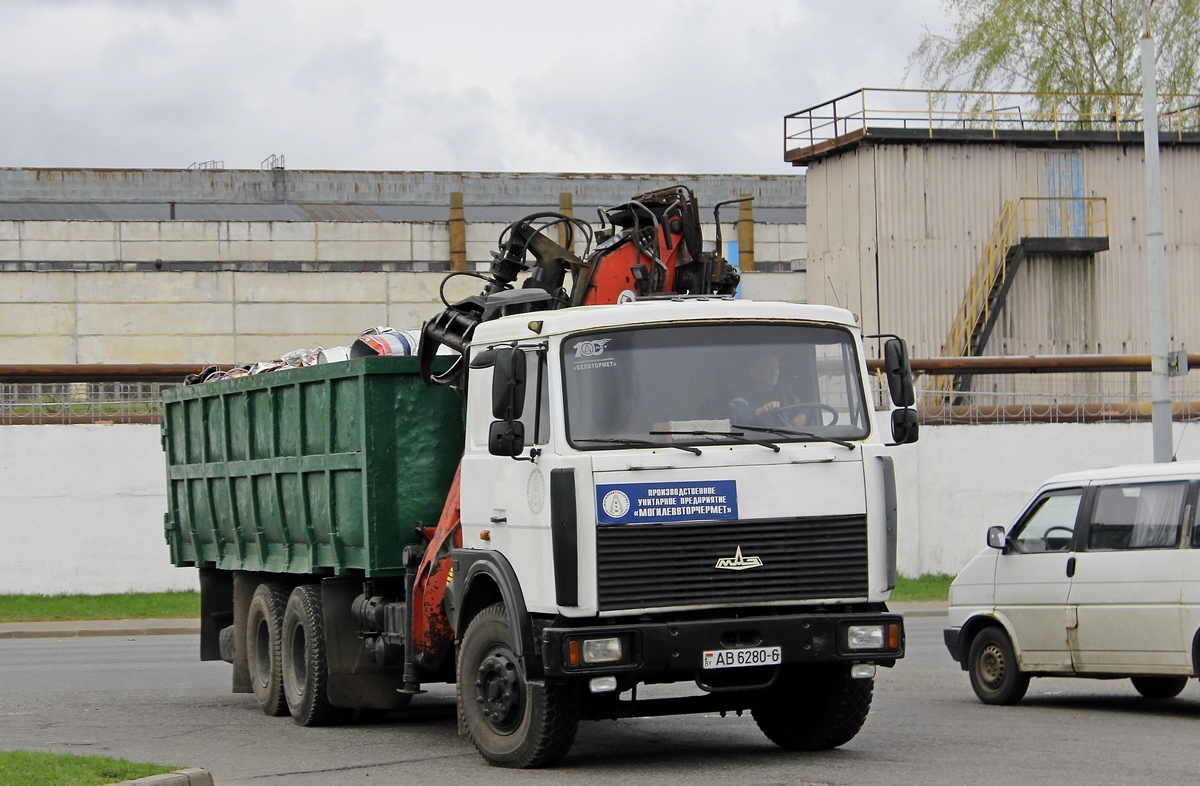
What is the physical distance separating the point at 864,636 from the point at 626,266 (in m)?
3.27

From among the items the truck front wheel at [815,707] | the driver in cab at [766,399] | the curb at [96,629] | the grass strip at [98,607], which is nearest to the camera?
the driver in cab at [766,399]

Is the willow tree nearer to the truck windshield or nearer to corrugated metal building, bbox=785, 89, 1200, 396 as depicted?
corrugated metal building, bbox=785, 89, 1200, 396

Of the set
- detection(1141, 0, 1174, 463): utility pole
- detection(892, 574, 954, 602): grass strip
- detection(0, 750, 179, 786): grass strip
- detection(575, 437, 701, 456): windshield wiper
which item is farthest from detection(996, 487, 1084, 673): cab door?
detection(892, 574, 954, 602): grass strip

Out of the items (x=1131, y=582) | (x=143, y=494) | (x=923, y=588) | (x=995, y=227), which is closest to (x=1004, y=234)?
(x=995, y=227)

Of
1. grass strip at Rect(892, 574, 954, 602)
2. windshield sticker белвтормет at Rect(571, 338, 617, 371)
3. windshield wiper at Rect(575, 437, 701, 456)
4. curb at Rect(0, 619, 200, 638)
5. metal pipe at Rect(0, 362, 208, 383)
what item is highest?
metal pipe at Rect(0, 362, 208, 383)

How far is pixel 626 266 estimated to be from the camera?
1157cm

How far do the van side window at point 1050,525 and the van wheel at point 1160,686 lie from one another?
4.05 ft

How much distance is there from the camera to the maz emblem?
9273 millimetres

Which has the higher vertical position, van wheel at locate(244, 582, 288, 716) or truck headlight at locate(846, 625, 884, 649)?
truck headlight at locate(846, 625, 884, 649)

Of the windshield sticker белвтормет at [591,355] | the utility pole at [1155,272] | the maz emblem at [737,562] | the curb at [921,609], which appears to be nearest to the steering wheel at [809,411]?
the maz emblem at [737,562]

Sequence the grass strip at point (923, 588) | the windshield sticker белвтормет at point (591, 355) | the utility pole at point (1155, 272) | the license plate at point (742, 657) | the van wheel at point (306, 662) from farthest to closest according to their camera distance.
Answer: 1. the grass strip at point (923, 588)
2. the utility pole at point (1155, 272)
3. the van wheel at point (306, 662)
4. the windshield sticker белвтормет at point (591, 355)
5. the license plate at point (742, 657)

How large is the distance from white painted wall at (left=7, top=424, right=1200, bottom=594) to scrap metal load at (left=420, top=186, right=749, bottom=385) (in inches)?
627

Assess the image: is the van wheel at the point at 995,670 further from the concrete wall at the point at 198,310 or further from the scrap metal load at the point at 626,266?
the concrete wall at the point at 198,310

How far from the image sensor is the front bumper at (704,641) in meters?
9.08
